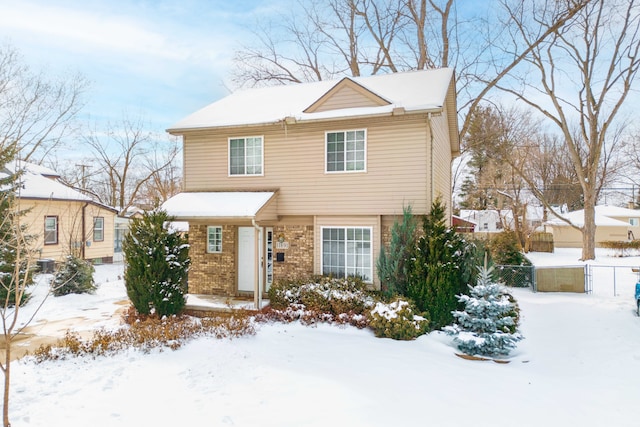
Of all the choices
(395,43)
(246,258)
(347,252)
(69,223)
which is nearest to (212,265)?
(246,258)

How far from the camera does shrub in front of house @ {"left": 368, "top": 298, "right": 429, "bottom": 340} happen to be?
8.65 metres

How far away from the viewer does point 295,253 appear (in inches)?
462

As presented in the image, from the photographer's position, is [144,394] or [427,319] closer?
[144,394]

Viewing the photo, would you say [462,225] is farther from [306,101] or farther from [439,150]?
[306,101]

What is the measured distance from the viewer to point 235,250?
479 inches

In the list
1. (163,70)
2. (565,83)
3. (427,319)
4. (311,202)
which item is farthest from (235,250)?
(565,83)

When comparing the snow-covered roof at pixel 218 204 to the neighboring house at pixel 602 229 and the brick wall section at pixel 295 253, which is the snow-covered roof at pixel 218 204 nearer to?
the brick wall section at pixel 295 253

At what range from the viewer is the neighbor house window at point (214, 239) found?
12367mm

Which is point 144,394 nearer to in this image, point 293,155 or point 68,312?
point 68,312

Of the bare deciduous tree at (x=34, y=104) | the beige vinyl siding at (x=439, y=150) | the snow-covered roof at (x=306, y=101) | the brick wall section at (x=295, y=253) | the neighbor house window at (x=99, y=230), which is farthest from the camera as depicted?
the neighbor house window at (x=99, y=230)

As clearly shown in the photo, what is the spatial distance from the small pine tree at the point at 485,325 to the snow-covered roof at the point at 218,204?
5.66 metres

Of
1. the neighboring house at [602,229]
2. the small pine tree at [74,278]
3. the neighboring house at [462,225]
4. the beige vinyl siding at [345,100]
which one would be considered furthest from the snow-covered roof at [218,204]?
the neighboring house at [602,229]

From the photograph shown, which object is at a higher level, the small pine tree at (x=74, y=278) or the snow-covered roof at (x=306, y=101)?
the snow-covered roof at (x=306, y=101)

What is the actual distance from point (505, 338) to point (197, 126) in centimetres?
1031
